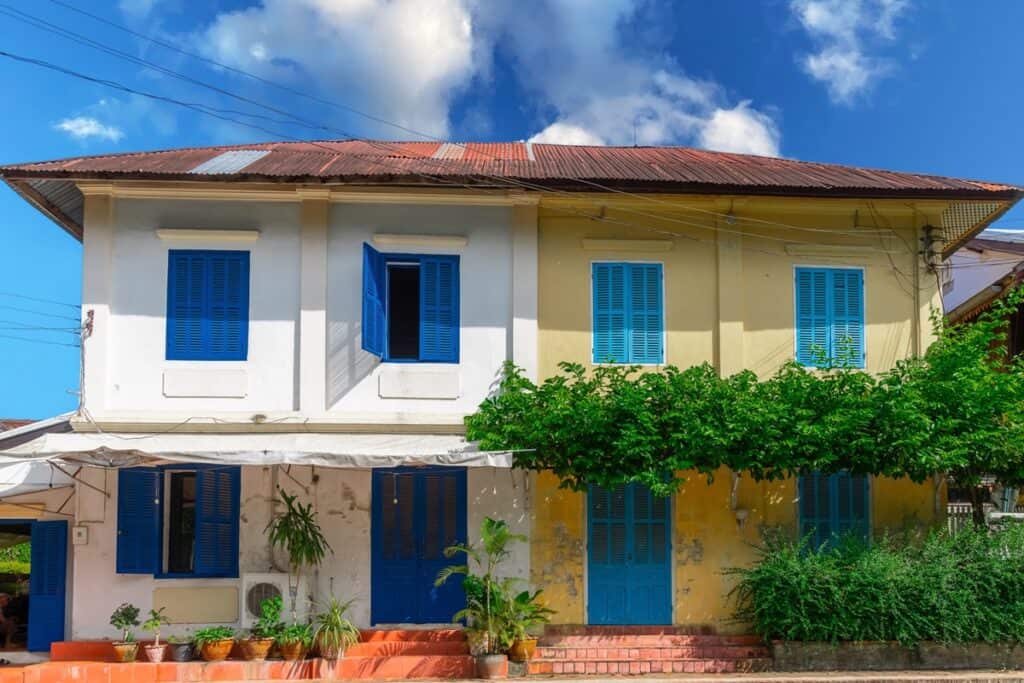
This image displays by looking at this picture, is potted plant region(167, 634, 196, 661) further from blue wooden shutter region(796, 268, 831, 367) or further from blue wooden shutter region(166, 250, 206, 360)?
blue wooden shutter region(796, 268, 831, 367)

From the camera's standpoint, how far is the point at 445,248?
13.3 m

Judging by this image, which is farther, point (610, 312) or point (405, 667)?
point (610, 312)

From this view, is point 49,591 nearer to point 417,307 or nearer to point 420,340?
point 420,340

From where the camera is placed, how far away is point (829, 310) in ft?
45.0

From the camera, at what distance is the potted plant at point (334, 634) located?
11.8m

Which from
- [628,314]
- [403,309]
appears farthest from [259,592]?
[628,314]

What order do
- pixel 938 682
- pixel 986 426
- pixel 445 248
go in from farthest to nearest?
1. pixel 445 248
2. pixel 986 426
3. pixel 938 682

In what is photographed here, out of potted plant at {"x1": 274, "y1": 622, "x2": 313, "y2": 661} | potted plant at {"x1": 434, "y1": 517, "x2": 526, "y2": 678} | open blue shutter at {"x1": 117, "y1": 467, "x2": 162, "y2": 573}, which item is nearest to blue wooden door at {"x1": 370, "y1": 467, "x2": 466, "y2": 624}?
potted plant at {"x1": 434, "y1": 517, "x2": 526, "y2": 678}

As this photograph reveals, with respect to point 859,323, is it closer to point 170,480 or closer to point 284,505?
point 284,505

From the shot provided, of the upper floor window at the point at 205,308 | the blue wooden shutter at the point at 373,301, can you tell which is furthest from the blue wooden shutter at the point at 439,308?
the upper floor window at the point at 205,308

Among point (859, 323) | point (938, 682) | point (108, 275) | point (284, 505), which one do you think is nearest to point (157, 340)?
point (108, 275)

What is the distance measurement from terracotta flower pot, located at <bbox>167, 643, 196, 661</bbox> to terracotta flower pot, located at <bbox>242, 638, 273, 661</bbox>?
2.15ft

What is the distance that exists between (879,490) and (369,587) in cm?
710

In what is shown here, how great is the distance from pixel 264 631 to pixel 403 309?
15.0 ft
